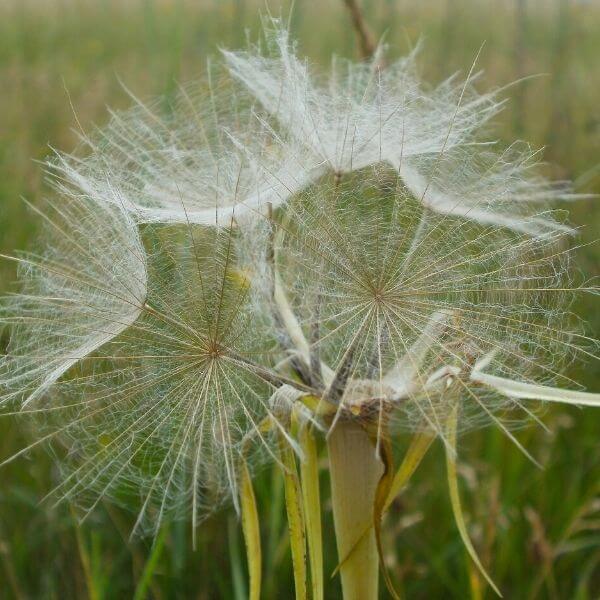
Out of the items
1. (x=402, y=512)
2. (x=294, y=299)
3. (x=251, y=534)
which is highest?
(x=294, y=299)

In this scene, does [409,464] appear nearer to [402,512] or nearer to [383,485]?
[383,485]

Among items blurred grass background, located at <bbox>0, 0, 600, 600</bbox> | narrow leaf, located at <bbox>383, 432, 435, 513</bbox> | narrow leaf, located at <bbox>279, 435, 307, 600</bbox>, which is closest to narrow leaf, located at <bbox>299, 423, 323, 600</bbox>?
narrow leaf, located at <bbox>279, 435, 307, 600</bbox>

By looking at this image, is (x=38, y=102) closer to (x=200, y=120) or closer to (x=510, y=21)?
(x=200, y=120)

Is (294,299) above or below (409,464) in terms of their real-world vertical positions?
above

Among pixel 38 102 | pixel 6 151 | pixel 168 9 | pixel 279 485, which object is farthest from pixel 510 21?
pixel 279 485

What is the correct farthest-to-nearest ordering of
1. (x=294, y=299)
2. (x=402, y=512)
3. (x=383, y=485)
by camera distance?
(x=402, y=512) < (x=294, y=299) < (x=383, y=485)

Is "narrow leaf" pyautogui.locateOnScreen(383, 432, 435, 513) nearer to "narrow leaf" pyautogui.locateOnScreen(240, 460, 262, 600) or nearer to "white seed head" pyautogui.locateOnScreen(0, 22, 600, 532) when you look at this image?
"white seed head" pyautogui.locateOnScreen(0, 22, 600, 532)

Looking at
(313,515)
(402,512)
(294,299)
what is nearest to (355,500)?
(313,515)

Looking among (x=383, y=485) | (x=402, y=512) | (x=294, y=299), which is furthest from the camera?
(x=402, y=512)

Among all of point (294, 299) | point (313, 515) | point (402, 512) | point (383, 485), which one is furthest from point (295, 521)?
point (402, 512)

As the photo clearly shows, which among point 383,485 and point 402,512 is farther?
point 402,512
